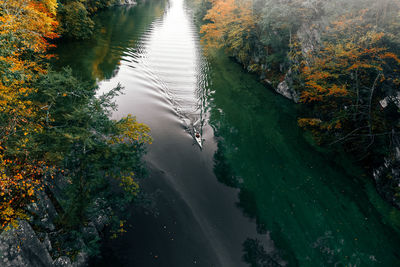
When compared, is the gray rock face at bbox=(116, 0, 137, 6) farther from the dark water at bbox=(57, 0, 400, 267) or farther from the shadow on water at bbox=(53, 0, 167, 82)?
the dark water at bbox=(57, 0, 400, 267)

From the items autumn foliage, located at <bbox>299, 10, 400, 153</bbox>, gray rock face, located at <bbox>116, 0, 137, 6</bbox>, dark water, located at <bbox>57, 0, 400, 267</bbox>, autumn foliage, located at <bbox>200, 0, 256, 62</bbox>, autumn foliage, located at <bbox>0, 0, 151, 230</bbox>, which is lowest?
dark water, located at <bbox>57, 0, 400, 267</bbox>

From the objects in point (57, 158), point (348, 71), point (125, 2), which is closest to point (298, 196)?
point (348, 71)

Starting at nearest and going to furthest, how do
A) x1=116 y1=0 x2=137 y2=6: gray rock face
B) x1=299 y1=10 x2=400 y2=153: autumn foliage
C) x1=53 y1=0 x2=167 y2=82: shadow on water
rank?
x1=299 y1=10 x2=400 y2=153: autumn foliage < x1=53 y1=0 x2=167 y2=82: shadow on water < x1=116 y1=0 x2=137 y2=6: gray rock face

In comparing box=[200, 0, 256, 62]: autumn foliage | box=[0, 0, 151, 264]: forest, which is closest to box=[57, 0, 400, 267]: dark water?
box=[0, 0, 151, 264]: forest

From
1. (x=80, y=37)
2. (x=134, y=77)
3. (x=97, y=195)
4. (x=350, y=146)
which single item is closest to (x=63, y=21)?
(x=80, y=37)

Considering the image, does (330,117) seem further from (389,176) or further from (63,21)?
(63,21)

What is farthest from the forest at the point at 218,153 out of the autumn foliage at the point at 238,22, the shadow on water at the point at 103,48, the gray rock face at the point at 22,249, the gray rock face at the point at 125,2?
the gray rock face at the point at 125,2

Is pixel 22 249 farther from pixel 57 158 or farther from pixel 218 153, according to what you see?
pixel 218 153
